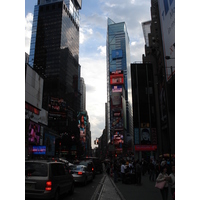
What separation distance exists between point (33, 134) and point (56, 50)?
316 ft

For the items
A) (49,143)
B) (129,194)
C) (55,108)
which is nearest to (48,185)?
(129,194)

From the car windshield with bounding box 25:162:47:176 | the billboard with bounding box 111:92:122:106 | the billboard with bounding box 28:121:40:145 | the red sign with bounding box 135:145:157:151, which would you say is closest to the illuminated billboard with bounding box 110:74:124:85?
the billboard with bounding box 111:92:122:106

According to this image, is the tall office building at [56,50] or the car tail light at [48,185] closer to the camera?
the car tail light at [48,185]

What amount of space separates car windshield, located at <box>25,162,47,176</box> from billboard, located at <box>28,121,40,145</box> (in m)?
40.6

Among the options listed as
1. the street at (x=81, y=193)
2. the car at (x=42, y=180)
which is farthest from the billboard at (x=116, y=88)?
the car at (x=42, y=180)

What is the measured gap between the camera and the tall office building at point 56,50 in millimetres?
130875

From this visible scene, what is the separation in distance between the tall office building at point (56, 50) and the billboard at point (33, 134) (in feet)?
230

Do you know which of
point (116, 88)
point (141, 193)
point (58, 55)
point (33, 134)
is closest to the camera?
point (141, 193)

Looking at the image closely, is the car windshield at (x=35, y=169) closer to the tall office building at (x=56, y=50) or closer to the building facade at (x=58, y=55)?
the building facade at (x=58, y=55)

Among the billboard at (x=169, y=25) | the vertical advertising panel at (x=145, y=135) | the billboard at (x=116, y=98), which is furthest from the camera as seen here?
the billboard at (x=116, y=98)

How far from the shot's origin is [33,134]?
49.2 metres

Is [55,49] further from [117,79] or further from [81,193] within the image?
[81,193]
